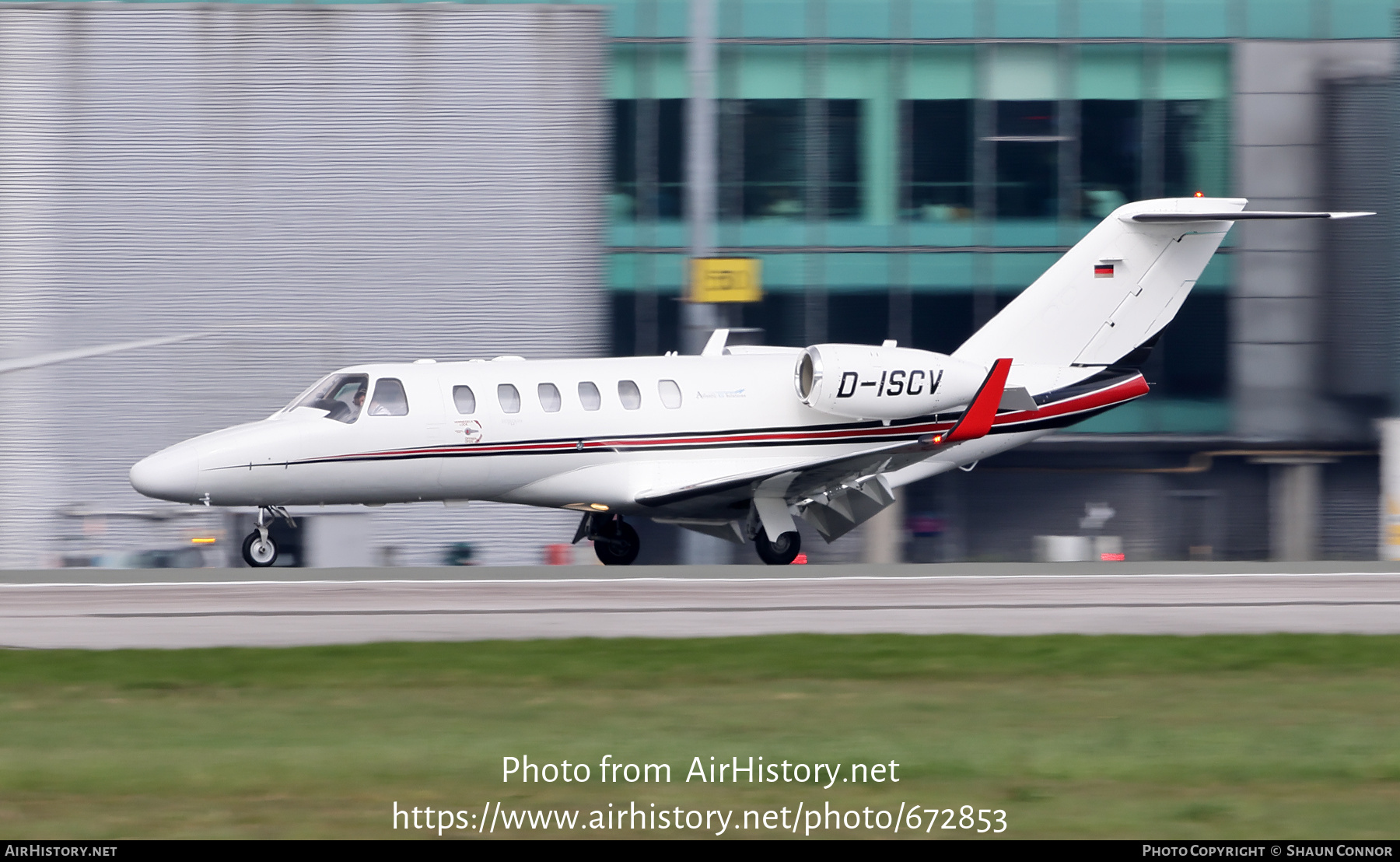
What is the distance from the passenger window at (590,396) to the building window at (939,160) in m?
11.2

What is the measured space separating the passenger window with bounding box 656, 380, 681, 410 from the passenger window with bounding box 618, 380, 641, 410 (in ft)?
0.96

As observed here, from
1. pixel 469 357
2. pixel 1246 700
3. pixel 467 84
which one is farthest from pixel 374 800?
pixel 467 84

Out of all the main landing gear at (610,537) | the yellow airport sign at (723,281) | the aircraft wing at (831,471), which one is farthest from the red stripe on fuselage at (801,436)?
the yellow airport sign at (723,281)

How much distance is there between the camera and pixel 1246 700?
→ 36.3 feet

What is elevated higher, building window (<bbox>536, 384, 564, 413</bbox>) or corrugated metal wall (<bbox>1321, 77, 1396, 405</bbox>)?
corrugated metal wall (<bbox>1321, 77, 1396, 405</bbox>)

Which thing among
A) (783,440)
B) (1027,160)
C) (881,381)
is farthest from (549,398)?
(1027,160)

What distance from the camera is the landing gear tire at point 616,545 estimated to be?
22781 millimetres

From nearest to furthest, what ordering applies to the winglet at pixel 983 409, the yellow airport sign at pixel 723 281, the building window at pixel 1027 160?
the winglet at pixel 983 409, the yellow airport sign at pixel 723 281, the building window at pixel 1027 160

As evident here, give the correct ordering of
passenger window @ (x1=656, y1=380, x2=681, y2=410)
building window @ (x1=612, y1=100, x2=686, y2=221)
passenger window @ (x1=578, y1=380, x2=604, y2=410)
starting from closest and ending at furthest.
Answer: passenger window @ (x1=578, y1=380, x2=604, y2=410) → passenger window @ (x1=656, y1=380, x2=681, y2=410) → building window @ (x1=612, y1=100, x2=686, y2=221)

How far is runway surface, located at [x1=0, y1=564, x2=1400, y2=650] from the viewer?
564 inches

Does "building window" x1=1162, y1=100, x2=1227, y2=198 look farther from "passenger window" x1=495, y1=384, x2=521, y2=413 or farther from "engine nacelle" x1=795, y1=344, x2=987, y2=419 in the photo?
"passenger window" x1=495, y1=384, x2=521, y2=413

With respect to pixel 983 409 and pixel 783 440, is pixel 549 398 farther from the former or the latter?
pixel 983 409

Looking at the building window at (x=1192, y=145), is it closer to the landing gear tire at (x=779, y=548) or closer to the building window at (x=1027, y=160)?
the building window at (x=1027, y=160)

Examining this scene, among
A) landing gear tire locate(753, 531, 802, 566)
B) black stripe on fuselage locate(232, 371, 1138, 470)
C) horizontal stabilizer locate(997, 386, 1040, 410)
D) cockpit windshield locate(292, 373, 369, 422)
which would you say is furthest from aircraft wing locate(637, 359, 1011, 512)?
cockpit windshield locate(292, 373, 369, 422)
